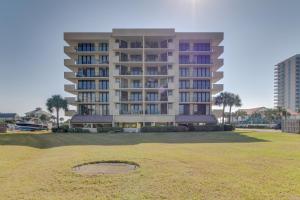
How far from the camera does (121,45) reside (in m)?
38.9

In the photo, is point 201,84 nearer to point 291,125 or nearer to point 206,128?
point 206,128

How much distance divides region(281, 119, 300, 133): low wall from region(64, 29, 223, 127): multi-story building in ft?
44.5

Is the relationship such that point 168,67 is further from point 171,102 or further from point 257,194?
point 257,194

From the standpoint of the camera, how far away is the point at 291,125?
111 feet

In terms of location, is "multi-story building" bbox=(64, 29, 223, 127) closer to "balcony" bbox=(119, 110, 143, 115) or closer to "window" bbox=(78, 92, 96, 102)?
"window" bbox=(78, 92, 96, 102)

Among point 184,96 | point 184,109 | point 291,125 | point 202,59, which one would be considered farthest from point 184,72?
point 291,125

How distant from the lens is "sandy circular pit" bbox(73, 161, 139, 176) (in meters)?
7.51

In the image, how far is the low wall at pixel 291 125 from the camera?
32562 mm

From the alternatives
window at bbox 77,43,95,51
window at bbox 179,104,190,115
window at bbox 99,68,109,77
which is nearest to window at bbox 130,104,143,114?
window at bbox 179,104,190,115

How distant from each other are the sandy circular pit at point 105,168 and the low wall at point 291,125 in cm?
3584

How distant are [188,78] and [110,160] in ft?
103

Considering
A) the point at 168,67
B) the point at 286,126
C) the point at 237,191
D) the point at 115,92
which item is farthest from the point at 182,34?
the point at 237,191

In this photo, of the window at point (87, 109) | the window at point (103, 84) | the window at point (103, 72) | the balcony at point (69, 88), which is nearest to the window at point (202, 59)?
the window at point (103, 72)

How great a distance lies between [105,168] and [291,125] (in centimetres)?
3810
